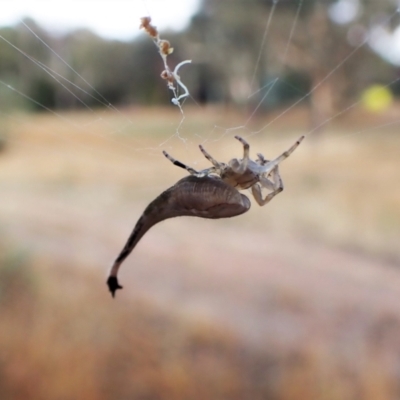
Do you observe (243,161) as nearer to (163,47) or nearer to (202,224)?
(163,47)

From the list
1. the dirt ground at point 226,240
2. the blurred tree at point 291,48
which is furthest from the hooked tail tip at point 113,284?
the blurred tree at point 291,48

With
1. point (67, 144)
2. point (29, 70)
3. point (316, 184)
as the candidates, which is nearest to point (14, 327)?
point (29, 70)

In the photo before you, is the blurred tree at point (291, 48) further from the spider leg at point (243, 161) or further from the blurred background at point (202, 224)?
the spider leg at point (243, 161)

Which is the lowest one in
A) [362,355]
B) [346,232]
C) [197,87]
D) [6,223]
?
[362,355]

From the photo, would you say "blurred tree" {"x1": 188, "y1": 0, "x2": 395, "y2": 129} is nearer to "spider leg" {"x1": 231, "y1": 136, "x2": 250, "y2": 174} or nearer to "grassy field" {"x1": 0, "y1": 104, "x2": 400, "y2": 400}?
"grassy field" {"x1": 0, "y1": 104, "x2": 400, "y2": 400}

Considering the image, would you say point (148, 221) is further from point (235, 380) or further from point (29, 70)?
point (29, 70)

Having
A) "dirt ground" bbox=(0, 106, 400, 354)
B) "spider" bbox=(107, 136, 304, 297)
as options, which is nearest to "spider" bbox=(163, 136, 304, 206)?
"spider" bbox=(107, 136, 304, 297)
